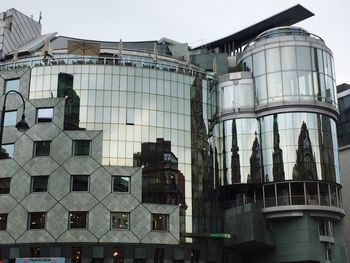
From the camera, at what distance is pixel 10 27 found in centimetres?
6788

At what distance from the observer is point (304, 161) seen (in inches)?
1848

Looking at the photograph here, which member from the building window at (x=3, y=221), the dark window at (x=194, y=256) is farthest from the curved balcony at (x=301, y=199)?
the building window at (x=3, y=221)

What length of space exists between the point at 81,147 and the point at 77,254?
31.0 ft

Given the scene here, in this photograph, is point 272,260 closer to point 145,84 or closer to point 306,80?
point 306,80

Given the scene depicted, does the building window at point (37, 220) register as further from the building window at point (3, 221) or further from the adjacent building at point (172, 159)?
the building window at point (3, 221)

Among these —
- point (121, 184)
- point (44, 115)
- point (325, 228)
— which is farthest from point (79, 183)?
point (325, 228)

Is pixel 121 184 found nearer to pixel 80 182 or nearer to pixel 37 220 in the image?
pixel 80 182

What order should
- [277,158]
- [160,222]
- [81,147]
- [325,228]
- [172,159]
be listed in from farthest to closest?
[172,159] → [277,158] → [325,228] → [81,147] → [160,222]

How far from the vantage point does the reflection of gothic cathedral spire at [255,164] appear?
48.5 metres

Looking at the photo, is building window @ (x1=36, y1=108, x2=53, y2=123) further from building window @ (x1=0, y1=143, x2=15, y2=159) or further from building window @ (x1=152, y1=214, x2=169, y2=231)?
building window @ (x1=152, y1=214, x2=169, y2=231)

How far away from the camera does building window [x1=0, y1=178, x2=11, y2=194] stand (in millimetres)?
46125

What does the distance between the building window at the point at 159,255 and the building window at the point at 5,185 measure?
47.1ft

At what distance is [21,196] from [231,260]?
67.8 feet

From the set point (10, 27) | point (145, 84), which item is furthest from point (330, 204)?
point (10, 27)
